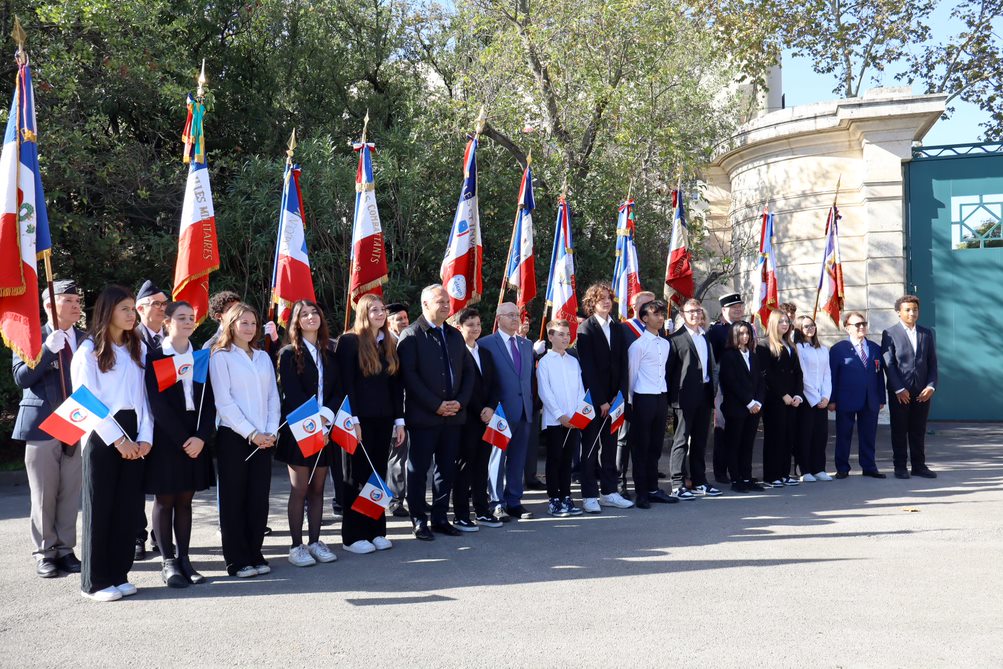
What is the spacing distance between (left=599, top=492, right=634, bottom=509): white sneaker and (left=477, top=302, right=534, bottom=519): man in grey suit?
0.85 metres

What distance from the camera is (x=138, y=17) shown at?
35.0 ft

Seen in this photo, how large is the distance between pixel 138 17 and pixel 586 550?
28.2 ft

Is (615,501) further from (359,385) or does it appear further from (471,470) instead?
→ (359,385)

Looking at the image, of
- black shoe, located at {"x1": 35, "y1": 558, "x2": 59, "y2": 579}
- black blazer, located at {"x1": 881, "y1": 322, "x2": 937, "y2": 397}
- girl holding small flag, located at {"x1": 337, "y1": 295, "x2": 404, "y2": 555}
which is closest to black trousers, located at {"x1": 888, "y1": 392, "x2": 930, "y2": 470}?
black blazer, located at {"x1": 881, "y1": 322, "x2": 937, "y2": 397}

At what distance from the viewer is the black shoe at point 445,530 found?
6.85 metres

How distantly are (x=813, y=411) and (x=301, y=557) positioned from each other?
6139 mm

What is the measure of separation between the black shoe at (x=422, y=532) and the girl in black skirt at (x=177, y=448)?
1.70m

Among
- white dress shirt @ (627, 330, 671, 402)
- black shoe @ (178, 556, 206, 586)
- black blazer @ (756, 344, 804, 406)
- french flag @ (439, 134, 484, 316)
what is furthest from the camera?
black blazer @ (756, 344, 804, 406)

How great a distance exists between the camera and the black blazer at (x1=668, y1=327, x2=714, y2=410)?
8.52m

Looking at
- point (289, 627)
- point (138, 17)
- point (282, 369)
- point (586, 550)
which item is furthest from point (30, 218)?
point (138, 17)

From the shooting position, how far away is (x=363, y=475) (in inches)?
251

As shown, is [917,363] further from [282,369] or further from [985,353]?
[282,369]

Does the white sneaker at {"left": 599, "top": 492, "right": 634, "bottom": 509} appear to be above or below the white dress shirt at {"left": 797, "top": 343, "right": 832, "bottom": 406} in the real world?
below

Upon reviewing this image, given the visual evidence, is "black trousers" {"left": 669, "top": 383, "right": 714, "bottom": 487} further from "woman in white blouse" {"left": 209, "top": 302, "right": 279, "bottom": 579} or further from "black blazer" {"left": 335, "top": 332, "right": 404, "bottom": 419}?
"woman in white blouse" {"left": 209, "top": 302, "right": 279, "bottom": 579}
